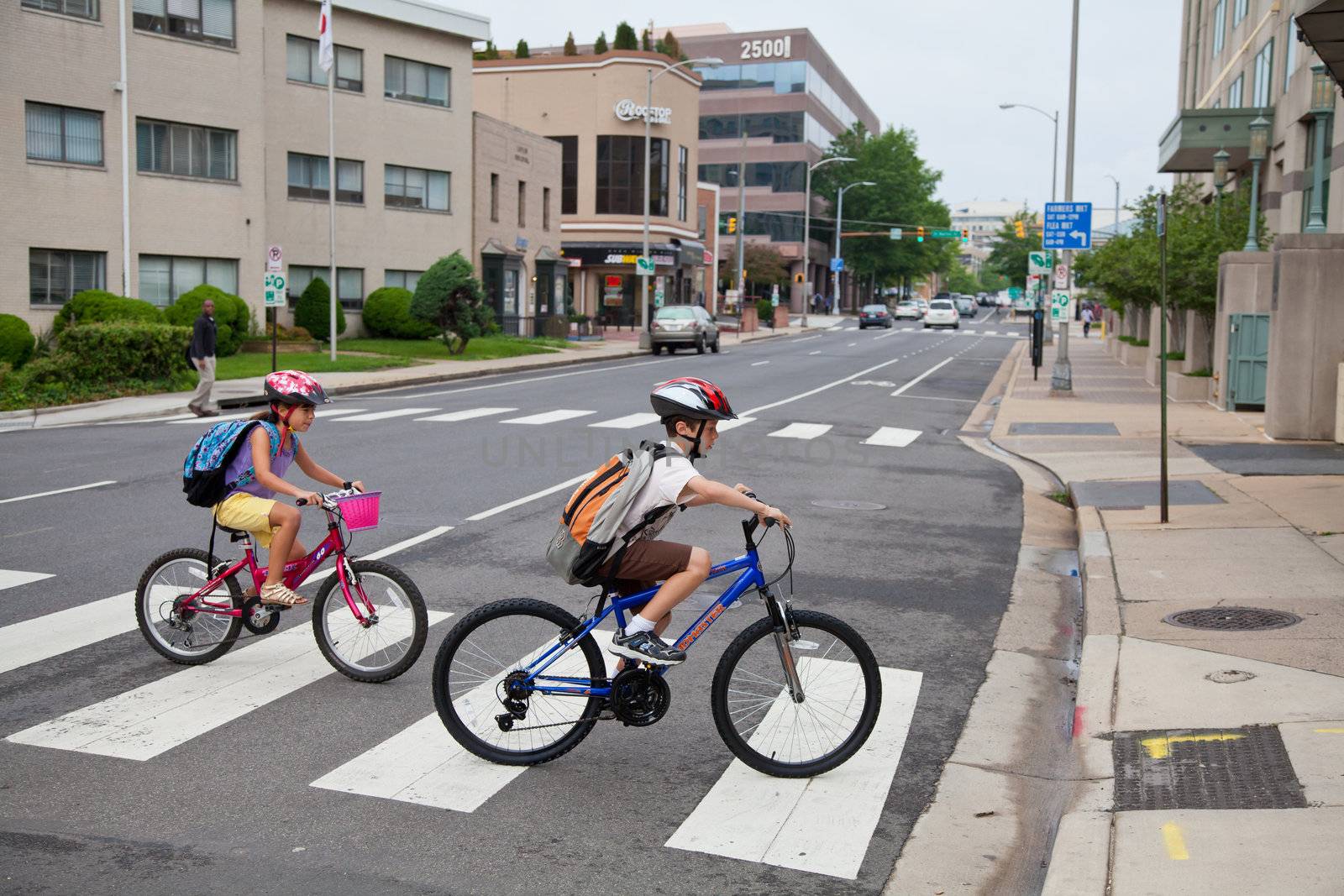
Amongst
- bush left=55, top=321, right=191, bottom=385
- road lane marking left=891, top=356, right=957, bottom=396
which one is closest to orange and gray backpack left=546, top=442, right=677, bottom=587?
bush left=55, top=321, right=191, bottom=385

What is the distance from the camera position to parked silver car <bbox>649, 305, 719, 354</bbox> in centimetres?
4591

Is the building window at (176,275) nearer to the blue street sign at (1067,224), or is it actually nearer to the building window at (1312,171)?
the blue street sign at (1067,224)

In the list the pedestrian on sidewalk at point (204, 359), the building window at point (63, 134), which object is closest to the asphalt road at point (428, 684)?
the pedestrian on sidewalk at point (204, 359)

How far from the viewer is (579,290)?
231 feet

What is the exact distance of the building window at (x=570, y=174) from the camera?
225 ft

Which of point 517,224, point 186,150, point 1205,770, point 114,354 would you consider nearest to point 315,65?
point 186,150

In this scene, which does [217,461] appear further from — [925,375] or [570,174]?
[570,174]

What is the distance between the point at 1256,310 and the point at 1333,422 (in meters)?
5.28

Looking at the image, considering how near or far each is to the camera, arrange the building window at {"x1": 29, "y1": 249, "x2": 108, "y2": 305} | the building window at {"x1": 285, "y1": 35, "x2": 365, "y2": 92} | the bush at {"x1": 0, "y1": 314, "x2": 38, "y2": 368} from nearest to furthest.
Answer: the bush at {"x1": 0, "y1": 314, "x2": 38, "y2": 368} < the building window at {"x1": 29, "y1": 249, "x2": 108, "y2": 305} < the building window at {"x1": 285, "y1": 35, "x2": 365, "y2": 92}

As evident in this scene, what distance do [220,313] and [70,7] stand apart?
7611 millimetres

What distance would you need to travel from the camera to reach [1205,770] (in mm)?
5742

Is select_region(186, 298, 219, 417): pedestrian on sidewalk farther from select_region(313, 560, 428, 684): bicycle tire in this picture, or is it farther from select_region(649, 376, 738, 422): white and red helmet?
select_region(649, 376, 738, 422): white and red helmet

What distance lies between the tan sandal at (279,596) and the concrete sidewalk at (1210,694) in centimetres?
396

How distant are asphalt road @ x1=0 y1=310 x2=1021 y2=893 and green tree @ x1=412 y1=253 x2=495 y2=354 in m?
18.5
